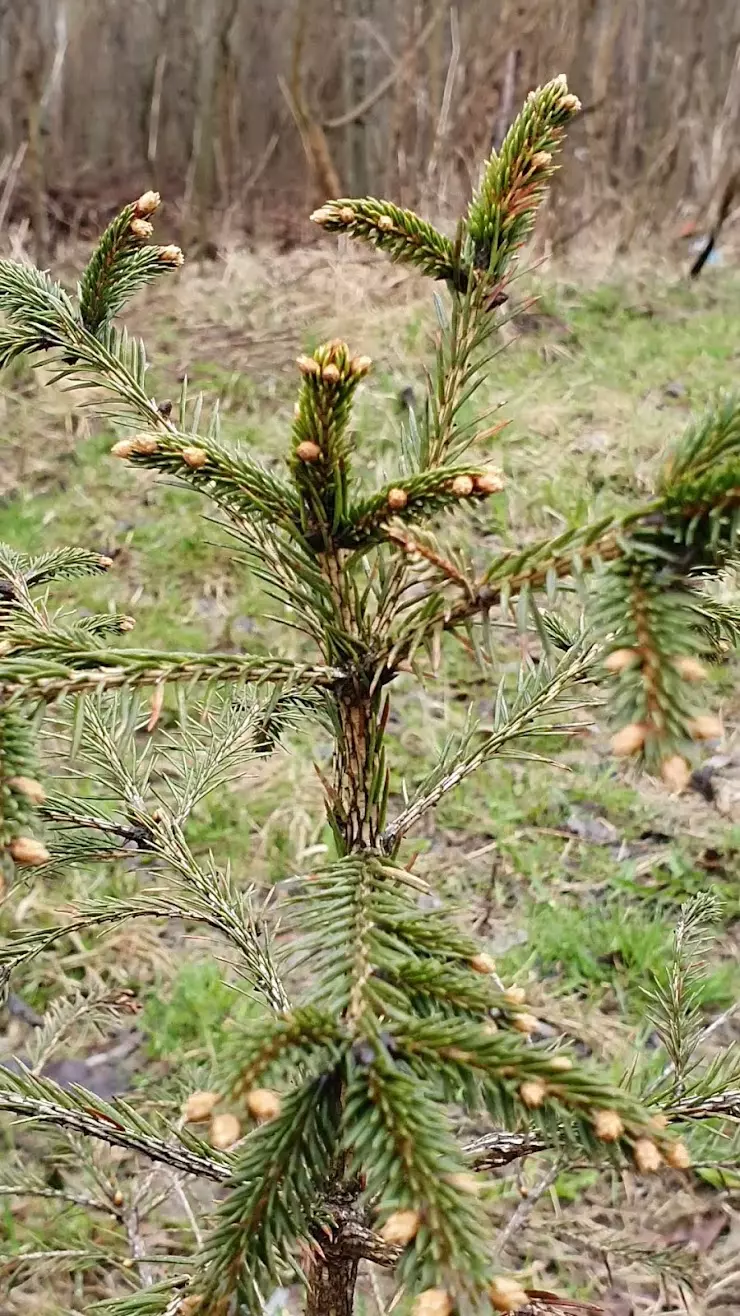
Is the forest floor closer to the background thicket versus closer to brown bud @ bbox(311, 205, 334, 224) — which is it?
brown bud @ bbox(311, 205, 334, 224)

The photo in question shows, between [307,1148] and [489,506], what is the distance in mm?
2868

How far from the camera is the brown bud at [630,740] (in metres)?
0.38

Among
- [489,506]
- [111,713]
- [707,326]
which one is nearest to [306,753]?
[489,506]

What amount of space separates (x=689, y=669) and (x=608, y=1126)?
196 mm

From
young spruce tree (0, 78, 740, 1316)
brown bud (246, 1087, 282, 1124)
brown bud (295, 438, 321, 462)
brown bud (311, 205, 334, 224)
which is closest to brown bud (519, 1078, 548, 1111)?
young spruce tree (0, 78, 740, 1316)

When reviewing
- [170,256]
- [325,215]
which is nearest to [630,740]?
[325,215]

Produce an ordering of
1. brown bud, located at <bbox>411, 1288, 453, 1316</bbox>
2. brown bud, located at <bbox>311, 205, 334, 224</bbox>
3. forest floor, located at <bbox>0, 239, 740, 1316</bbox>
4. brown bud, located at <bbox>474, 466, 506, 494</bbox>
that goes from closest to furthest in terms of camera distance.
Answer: brown bud, located at <bbox>411, 1288, 453, 1316</bbox>
brown bud, located at <bbox>474, 466, 506, 494</bbox>
brown bud, located at <bbox>311, 205, 334, 224</bbox>
forest floor, located at <bbox>0, 239, 740, 1316</bbox>

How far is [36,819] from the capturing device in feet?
1.38

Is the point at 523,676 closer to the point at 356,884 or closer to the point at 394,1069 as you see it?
the point at 356,884

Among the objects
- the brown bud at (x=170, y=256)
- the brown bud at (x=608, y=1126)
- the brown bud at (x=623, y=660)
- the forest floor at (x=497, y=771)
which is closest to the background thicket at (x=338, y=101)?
the forest floor at (x=497, y=771)

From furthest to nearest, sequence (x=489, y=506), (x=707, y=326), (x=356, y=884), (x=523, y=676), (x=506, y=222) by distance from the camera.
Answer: (x=707, y=326) < (x=489, y=506) < (x=523, y=676) < (x=506, y=222) < (x=356, y=884)

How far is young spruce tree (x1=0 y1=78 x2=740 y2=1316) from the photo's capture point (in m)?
0.40

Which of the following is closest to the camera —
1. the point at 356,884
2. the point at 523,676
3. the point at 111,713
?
the point at 356,884

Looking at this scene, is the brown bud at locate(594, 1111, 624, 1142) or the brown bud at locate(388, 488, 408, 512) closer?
the brown bud at locate(594, 1111, 624, 1142)
